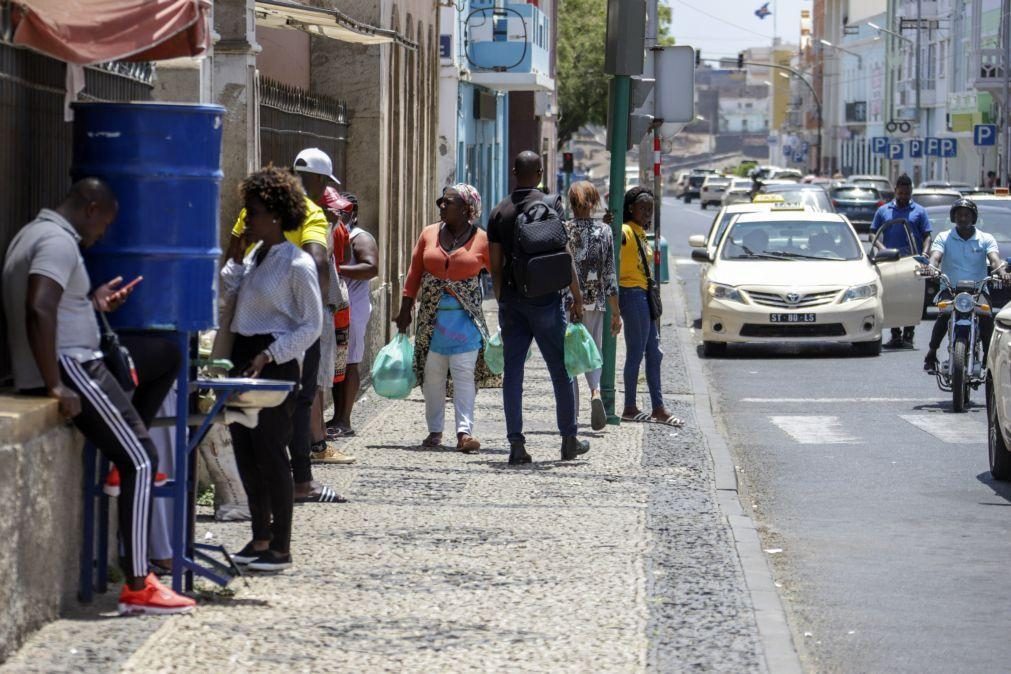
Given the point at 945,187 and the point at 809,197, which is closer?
the point at 809,197

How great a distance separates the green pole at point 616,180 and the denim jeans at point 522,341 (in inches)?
79.7

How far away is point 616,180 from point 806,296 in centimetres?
661

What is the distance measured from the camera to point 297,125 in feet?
48.1

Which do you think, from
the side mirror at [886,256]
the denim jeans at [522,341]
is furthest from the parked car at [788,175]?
the denim jeans at [522,341]

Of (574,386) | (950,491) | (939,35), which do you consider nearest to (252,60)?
(574,386)

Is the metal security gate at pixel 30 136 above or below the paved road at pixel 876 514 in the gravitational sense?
above

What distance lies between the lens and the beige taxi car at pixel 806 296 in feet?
65.4

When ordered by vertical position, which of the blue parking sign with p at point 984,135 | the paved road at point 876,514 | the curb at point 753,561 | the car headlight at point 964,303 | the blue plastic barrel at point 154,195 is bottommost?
the paved road at point 876,514

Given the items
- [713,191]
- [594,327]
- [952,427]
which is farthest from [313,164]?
[713,191]

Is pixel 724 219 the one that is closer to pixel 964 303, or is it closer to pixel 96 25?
pixel 964 303

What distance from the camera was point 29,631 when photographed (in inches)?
260

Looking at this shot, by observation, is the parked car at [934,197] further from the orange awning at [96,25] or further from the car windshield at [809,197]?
the orange awning at [96,25]

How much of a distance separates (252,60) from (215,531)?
13.8ft

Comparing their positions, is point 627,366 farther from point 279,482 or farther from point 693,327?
point 693,327
